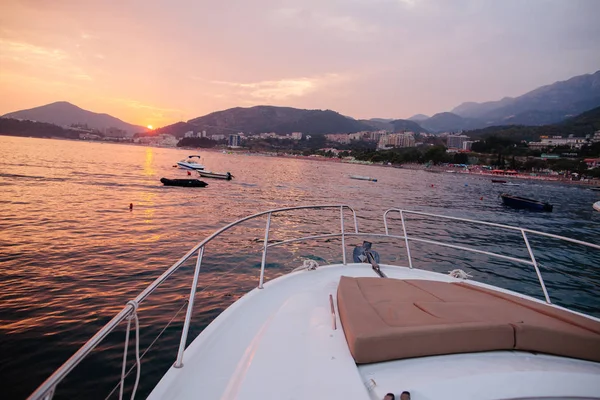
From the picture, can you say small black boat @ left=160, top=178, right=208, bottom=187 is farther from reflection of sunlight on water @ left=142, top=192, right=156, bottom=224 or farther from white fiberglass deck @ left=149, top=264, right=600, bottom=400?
white fiberglass deck @ left=149, top=264, right=600, bottom=400

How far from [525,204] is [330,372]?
34961 millimetres

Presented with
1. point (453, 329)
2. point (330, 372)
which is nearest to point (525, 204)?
point (453, 329)

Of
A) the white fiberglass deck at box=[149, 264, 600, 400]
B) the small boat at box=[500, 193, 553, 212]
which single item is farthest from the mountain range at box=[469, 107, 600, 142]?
the white fiberglass deck at box=[149, 264, 600, 400]

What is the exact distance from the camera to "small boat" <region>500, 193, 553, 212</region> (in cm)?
2923

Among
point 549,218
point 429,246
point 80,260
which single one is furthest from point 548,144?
point 80,260

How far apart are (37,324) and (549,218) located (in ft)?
104

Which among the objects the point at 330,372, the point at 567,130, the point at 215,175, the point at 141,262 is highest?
the point at 567,130

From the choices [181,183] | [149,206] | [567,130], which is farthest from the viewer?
[567,130]

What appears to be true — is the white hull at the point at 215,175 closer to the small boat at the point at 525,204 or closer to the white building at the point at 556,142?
the small boat at the point at 525,204

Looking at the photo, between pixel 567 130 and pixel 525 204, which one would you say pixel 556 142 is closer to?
pixel 567 130

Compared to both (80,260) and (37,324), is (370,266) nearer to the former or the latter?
(37,324)

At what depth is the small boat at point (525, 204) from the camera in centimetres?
2923

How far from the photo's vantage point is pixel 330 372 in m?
2.01

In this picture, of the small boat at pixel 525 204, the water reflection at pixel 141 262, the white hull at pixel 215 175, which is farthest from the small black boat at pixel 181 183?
the small boat at pixel 525 204
